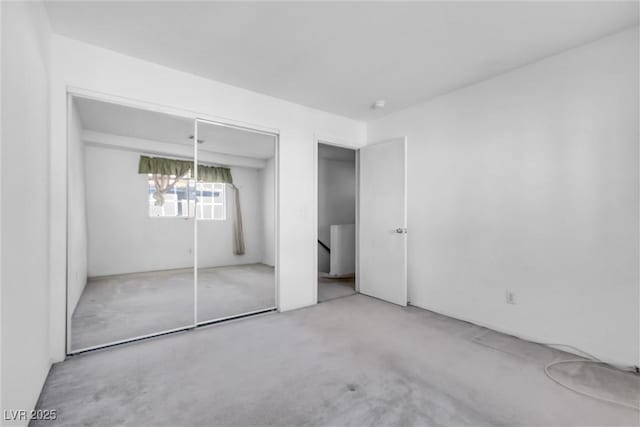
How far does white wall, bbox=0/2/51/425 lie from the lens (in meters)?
1.23

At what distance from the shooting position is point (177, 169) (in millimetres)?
4730

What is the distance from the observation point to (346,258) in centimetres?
575

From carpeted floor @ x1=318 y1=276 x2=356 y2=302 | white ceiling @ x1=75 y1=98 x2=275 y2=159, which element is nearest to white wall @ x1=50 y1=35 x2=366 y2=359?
white ceiling @ x1=75 y1=98 x2=275 y2=159

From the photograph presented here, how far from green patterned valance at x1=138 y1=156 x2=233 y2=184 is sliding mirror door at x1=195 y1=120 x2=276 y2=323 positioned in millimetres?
16

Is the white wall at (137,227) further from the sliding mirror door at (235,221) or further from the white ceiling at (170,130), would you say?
the white ceiling at (170,130)

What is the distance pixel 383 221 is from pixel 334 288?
1.45 meters

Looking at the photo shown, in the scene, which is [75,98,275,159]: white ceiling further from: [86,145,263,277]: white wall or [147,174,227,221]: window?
[147,174,227,221]: window

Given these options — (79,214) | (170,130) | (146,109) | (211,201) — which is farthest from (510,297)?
(79,214)

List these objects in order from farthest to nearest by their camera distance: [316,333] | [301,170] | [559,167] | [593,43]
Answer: [301,170] < [316,333] < [559,167] < [593,43]

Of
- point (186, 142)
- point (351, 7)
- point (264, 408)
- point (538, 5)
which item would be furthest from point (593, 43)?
point (186, 142)

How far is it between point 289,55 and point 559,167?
Answer: 254 centimetres

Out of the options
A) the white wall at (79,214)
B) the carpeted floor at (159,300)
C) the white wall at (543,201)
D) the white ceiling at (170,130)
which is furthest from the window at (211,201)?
the white wall at (543,201)

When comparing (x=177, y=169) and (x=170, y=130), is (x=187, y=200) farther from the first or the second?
(x=170, y=130)

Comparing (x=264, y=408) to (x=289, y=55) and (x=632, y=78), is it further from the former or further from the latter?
(x=632, y=78)
